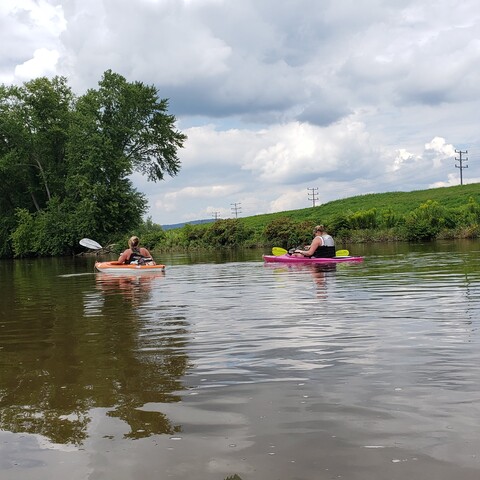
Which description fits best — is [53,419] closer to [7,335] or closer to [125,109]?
[7,335]

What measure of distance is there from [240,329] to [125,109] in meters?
43.8

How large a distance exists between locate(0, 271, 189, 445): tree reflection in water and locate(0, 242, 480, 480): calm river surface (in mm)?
21

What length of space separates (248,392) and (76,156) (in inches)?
1756

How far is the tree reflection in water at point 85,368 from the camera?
415 centimetres

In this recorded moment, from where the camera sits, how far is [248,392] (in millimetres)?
4691

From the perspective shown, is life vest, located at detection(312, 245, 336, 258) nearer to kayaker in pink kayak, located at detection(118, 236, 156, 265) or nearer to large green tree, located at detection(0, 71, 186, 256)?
kayaker in pink kayak, located at detection(118, 236, 156, 265)

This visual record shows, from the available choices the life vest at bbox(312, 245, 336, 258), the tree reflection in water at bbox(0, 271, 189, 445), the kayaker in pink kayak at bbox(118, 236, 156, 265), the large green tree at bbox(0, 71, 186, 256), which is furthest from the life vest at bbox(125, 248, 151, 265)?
the large green tree at bbox(0, 71, 186, 256)

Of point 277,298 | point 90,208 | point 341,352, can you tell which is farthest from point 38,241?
point 341,352

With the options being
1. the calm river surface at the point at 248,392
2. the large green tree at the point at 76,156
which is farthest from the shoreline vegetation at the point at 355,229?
the calm river surface at the point at 248,392

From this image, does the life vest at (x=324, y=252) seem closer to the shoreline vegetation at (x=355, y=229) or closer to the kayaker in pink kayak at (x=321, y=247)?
the kayaker in pink kayak at (x=321, y=247)

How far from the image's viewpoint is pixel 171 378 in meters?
5.27

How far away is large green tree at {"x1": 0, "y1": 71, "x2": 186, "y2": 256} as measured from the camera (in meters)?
46.5

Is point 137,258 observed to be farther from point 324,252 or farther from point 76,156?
point 76,156

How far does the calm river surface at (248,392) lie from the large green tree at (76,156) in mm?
37730
